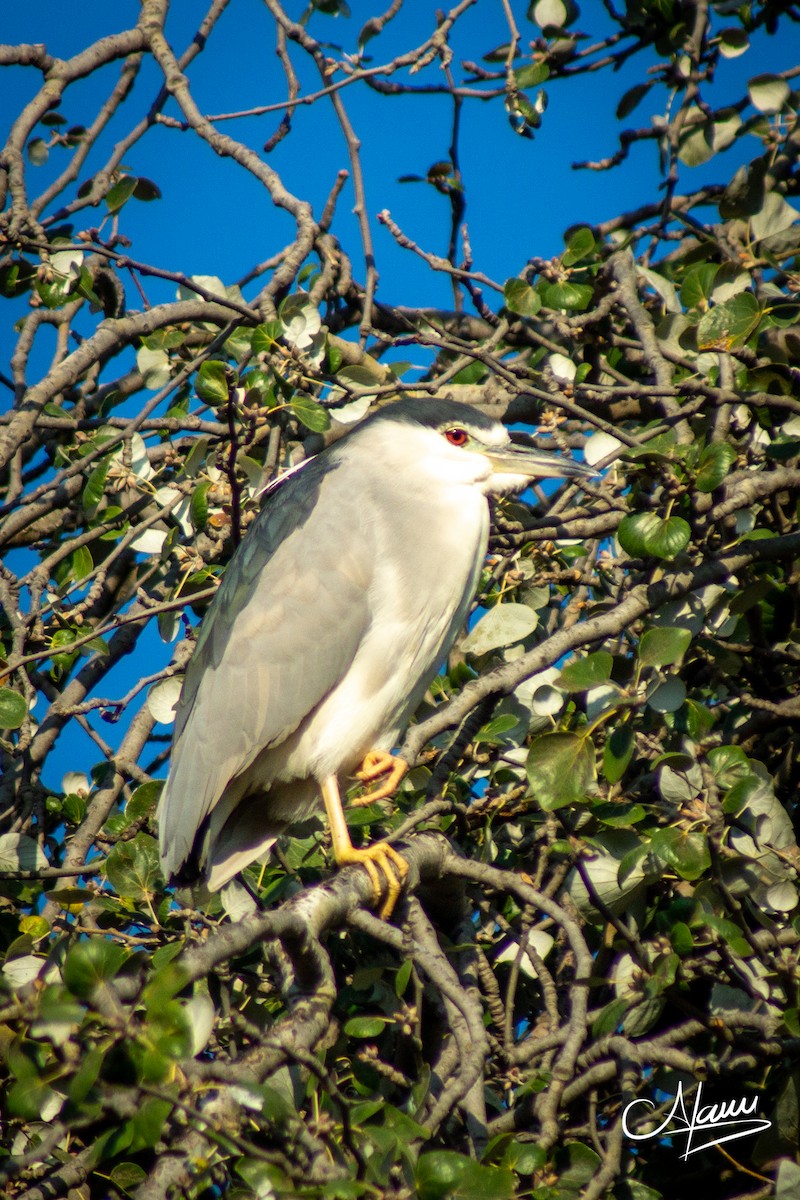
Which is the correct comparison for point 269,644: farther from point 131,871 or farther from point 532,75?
point 532,75

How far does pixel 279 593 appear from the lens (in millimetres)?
2732

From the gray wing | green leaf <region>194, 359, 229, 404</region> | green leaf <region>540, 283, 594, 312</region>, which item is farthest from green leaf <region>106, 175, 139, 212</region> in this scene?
green leaf <region>540, 283, 594, 312</region>

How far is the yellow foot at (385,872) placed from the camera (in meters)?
2.22

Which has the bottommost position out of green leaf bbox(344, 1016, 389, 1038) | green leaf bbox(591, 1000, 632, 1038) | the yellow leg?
green leaf bbox(591, 1000, 632, 1038)

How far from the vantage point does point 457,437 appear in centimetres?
291

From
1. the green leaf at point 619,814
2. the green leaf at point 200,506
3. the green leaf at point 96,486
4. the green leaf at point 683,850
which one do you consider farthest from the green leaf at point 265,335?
the green leaf at point 683,850

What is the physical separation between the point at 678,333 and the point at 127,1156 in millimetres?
2273

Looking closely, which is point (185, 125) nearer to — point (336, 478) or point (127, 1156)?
point (336, 478)

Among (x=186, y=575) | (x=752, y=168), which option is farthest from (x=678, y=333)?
(x=186, y=575)

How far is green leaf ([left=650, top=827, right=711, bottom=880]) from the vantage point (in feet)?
6.39

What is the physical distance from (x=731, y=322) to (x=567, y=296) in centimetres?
49

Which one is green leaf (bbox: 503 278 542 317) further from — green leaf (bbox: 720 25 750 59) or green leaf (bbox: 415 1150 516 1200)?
green leaf (bbox: 415 1150 516 1200)

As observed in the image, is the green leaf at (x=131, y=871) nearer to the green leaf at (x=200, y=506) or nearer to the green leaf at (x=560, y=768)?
the green leaf at (x=200, y=506)

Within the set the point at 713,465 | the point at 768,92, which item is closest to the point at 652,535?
the point at 713,465
